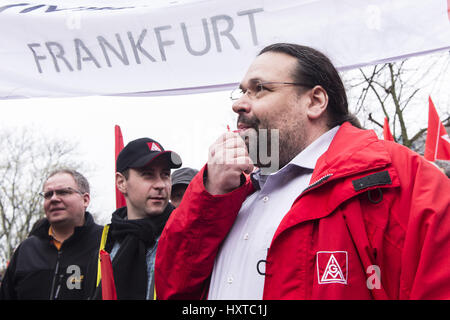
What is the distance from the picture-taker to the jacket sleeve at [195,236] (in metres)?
1.57

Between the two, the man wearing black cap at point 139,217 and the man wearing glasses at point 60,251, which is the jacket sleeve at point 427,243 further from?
the man wearing glasses at point 60,251

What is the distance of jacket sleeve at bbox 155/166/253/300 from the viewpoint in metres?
1.57

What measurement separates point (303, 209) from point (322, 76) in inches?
29.2

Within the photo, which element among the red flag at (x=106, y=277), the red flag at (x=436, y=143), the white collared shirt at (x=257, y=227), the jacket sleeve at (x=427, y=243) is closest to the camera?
the jacket sleeve at (x=427, y=243)

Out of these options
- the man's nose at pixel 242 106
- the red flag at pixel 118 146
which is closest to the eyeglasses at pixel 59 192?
the red flag at pixel 118 146

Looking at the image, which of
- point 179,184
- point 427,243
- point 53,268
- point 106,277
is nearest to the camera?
point 427,243

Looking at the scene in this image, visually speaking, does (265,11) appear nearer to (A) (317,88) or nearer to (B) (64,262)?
(A) (317,88)

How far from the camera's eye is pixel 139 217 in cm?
294

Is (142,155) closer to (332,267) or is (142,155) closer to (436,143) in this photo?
(332,267)

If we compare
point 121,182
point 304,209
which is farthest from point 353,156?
point 121,182

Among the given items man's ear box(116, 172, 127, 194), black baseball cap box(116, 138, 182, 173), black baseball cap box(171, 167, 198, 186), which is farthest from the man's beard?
black baseball cap box(171, 167, 198, 186)

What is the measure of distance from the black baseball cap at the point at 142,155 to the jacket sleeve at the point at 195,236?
142 cm
